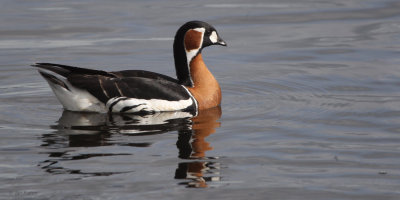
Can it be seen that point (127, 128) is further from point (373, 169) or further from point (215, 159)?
point (373, 169)

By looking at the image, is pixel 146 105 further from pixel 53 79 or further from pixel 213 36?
pixel 213 36

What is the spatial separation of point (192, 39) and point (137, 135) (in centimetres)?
261

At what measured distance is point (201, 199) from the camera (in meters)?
8.70

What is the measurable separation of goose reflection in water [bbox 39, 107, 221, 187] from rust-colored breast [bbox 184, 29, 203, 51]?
1074mm

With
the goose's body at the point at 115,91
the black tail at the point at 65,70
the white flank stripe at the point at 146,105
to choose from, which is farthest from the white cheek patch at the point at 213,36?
the black tail at the point at 65,70

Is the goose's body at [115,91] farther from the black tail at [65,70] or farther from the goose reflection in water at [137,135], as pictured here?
the goose reflection in water at [137,135]

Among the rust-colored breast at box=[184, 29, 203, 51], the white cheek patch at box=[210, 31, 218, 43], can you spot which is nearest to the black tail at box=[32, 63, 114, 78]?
the rust-colored breast at box=[184, 29, 203, 51]

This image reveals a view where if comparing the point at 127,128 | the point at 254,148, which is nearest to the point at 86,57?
the point at 127,128

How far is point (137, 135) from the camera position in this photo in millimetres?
11195

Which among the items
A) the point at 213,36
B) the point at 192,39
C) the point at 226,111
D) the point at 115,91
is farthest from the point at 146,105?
the point at 213,36

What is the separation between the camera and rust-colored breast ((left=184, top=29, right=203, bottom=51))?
13.3 m

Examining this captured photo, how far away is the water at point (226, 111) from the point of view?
363 inches

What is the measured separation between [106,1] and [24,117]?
30.9 ft

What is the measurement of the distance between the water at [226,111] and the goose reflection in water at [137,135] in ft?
0.08
